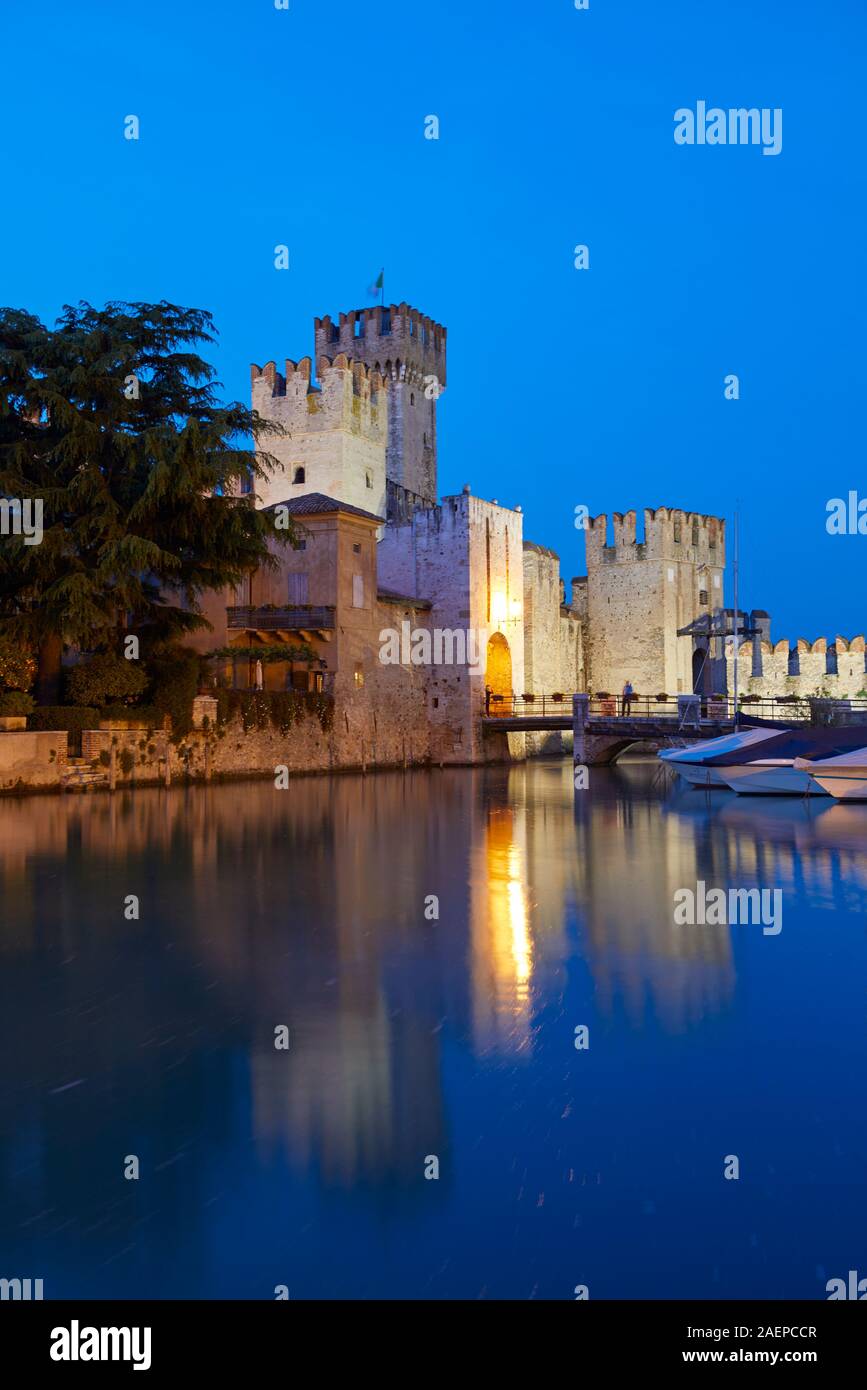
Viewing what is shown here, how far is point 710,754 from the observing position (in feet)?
76.5

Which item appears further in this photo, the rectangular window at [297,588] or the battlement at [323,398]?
the battlement at [323,398]

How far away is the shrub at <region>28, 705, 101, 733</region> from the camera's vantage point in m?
22.2

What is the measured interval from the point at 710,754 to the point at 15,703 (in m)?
14.3

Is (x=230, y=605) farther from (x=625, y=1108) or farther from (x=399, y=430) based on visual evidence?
(x=625, y=1108)

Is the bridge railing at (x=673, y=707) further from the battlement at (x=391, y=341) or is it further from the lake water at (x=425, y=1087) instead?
the lake water at (x=425, y=1087)

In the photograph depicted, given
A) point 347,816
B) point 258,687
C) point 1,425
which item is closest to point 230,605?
point 258,687

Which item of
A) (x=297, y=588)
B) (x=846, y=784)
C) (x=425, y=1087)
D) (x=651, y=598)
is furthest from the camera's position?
(x=651, y=598)

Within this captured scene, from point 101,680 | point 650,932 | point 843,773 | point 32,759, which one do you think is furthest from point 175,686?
point 650,932

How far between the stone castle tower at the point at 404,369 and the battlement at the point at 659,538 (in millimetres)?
8026

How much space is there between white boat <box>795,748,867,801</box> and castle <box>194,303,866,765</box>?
14042 millimetres

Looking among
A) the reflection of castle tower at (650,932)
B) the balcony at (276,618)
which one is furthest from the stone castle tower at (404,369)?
the reflection of castle tower at (650,932)

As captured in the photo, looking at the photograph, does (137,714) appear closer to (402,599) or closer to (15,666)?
(15,666)

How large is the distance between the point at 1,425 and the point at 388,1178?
A: 2208 centimetres

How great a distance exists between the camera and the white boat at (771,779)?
21.6 meters
